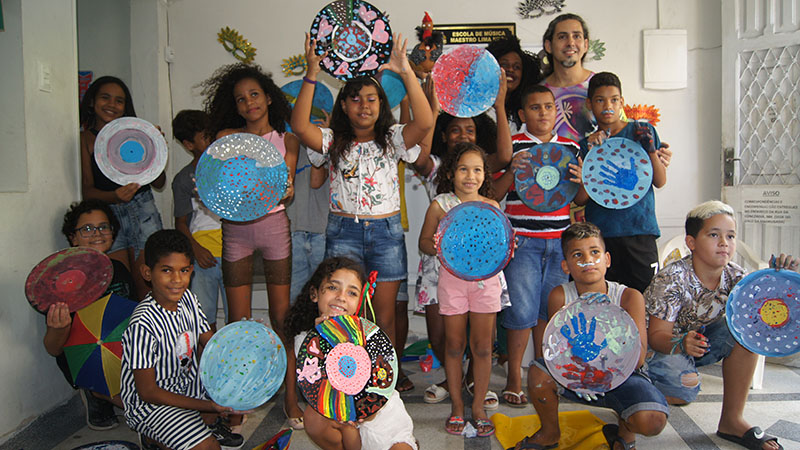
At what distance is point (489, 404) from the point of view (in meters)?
2.41

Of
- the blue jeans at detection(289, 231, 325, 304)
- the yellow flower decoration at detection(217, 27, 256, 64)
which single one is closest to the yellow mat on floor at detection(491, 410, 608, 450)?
the blue jeans at detection(289, 231, 325, 304)

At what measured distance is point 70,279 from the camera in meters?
2.15

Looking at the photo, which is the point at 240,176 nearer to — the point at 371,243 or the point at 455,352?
the point at 371,243

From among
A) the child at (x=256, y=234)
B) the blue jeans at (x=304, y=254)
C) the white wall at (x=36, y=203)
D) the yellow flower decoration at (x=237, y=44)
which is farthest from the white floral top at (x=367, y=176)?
the yellow flower decoration at (x=237, y=44)

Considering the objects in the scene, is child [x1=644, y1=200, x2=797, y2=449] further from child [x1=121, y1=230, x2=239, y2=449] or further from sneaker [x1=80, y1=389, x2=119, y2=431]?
sneaker [x1=80, y1=389, x2=119, y2=431]

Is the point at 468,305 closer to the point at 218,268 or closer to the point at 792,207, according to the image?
the point at 218,268

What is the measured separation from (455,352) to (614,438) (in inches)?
25.4

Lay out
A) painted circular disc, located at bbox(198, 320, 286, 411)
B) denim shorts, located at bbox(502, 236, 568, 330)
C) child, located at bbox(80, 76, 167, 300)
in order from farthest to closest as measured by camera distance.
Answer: child, located at bbox(80, 76, 167, 300), denim shorts, located at bbox(502, 236, 568, 330), painted circular disc, located at bbox(198, 320, 286, 411)

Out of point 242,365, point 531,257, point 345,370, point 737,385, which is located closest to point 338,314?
point 345,370

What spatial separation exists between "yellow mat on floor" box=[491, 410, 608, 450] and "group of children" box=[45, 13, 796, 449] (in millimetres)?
55

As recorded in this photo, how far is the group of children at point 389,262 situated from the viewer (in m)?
1.91

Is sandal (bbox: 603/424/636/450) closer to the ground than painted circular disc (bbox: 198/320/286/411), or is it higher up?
closer to the ground

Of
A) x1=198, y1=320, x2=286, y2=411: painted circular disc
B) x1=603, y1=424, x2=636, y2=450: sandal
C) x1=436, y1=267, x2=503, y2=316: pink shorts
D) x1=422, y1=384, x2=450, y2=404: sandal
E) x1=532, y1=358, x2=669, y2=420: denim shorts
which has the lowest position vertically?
x1=422, y1=384, x2=450, y2=404: sandal

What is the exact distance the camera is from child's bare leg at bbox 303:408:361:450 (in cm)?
177
